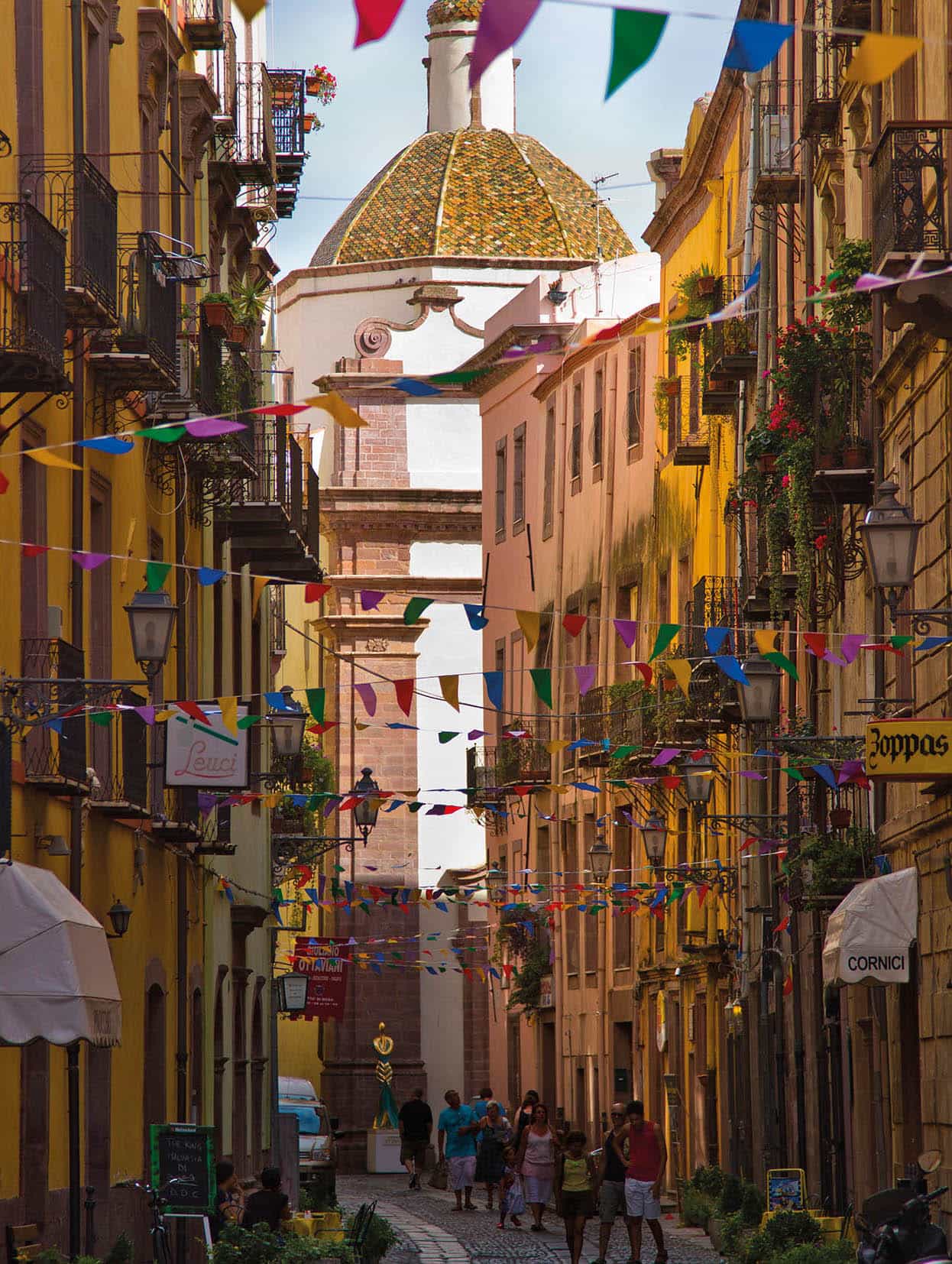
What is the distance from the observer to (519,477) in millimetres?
50281

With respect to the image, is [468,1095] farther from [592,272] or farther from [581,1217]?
[581,1217]

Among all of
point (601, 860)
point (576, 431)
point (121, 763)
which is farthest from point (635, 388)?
point (121, 763)

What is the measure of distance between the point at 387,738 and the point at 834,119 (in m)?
29.8

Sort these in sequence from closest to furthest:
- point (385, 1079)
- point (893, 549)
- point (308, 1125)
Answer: point (893, 549), point (308, 1125), point (385, 1079)

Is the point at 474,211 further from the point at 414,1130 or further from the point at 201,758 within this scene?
the point at 201,758

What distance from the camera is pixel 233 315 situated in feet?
81.5

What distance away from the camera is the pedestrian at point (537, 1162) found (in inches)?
1133

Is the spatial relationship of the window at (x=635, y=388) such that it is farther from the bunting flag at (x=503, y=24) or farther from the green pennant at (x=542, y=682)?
the bunting flag at (x=503, y=24)

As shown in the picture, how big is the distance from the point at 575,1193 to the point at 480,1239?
4298mm

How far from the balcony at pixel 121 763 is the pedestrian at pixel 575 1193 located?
20.2ft

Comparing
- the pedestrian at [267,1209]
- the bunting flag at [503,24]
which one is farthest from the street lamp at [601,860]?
the bunting flag at [503,24]

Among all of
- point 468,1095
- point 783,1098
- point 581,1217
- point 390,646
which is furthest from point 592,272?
point 581,1217

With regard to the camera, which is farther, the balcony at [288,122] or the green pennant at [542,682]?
the balcony at [288,122]

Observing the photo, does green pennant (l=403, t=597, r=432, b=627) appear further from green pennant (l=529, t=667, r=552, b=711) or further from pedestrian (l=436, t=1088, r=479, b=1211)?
pedestrian (l=436, t=1088, r=479, b=1211)
